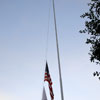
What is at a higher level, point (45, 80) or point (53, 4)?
point (53, 4)

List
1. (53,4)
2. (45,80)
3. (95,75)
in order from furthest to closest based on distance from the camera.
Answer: (53,4)
(45,80)
(95,75)

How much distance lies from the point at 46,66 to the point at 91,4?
836cm

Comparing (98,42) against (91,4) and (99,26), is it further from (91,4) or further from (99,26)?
(91,4)

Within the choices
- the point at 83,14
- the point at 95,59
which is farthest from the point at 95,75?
the point at 83,14

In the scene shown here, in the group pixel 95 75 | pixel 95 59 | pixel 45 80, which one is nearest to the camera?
pixel 95 75

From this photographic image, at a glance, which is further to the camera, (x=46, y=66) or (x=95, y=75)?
(x=46, y=66)

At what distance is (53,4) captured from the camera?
2250 cm

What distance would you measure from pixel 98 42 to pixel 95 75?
3.25m

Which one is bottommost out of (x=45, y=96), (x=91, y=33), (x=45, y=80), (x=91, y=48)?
(x=45, y=96)

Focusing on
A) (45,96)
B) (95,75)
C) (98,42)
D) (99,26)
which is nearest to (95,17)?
(99,26)

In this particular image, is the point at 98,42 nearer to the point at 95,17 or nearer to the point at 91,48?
the point at 91,48

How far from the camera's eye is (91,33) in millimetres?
18438

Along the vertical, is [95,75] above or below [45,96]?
above

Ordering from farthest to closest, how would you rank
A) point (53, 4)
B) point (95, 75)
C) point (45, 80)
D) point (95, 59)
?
point (53, 4), point (45, 80), point (95, 59), point (95, 75)
